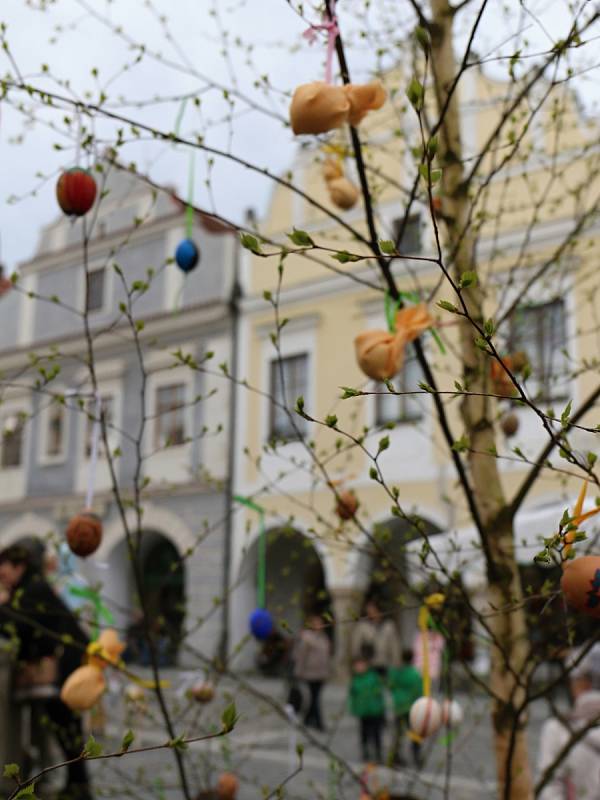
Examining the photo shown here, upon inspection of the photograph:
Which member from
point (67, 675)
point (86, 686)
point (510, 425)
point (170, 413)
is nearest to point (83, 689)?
point (86, 686)

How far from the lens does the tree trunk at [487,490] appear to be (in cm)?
204

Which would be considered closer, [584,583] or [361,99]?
[584,583]

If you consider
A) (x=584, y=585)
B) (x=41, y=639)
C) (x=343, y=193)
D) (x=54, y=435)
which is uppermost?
(x=54, y=435)

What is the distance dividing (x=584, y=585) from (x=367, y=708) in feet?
18.9

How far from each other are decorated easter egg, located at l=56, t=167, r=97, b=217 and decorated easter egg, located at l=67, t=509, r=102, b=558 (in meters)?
0.77

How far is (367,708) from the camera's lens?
22.1 ft

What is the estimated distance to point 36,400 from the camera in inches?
630

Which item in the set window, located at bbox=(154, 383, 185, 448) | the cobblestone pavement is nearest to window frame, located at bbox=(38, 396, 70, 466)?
window, located at bbox=(154, 383, 185, 448)

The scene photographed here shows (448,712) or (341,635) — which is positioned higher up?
(448,712)

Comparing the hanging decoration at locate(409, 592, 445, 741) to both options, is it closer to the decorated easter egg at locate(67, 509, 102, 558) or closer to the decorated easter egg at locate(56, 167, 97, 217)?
the decorated easter egg at locate(67, 509, 102, 558)

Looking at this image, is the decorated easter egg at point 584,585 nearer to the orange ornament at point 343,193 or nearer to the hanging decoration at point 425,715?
the hanging decoration at point 425,715

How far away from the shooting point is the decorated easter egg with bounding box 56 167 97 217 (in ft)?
6.97

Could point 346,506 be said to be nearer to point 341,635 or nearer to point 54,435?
point 341,635

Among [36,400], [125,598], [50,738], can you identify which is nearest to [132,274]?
[36,400]
